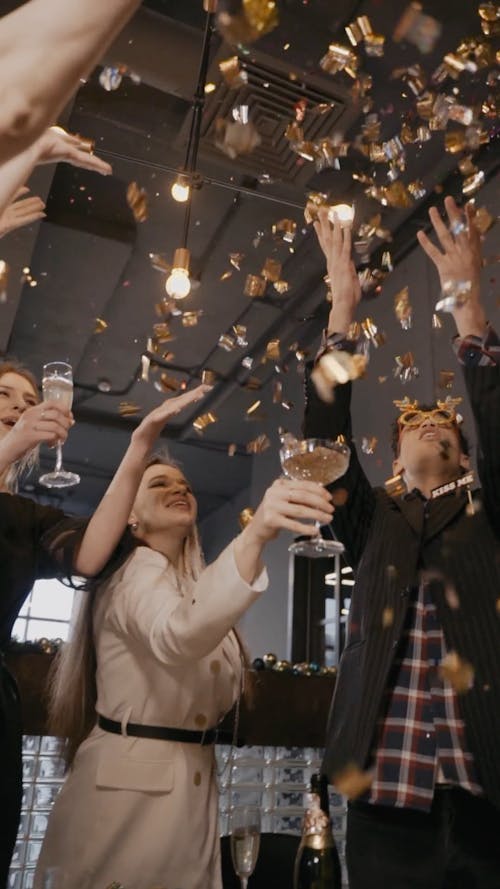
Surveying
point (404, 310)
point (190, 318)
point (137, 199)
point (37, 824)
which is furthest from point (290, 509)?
point (190, 318)

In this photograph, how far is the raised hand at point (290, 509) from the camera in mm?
1210

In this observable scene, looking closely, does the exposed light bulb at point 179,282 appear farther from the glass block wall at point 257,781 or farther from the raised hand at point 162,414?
the glass block wall at point 257,781

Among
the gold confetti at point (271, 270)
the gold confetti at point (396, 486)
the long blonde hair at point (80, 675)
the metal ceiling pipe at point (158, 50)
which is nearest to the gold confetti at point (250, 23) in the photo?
the long blonde hair at point (80, 675)

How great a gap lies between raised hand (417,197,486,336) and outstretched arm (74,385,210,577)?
25.7 inches

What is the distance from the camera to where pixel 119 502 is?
169cm

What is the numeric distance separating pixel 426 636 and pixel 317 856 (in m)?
0.48

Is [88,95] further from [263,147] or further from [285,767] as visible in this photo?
[285,767]

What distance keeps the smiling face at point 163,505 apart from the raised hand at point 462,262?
2.67ft

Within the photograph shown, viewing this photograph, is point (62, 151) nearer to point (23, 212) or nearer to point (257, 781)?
point (23, 212)

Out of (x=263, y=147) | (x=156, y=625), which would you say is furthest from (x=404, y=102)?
(x=156, y=625)

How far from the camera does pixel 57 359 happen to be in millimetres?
5758

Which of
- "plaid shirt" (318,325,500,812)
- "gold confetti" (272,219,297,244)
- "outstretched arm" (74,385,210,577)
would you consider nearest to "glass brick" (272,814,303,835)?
"plaid shirt" (318,325,500,812)

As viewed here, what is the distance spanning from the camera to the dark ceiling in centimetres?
288

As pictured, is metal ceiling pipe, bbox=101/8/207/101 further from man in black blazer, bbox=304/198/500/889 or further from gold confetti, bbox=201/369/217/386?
man in black blazer, bbox=304/198/500/889
